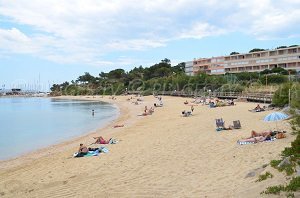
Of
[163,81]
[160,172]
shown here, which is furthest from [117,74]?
[160,172]

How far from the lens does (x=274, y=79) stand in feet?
203

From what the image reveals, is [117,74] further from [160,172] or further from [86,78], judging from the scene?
[160,172]

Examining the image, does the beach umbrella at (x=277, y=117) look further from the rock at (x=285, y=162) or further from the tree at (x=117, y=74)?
the tree at (x=117, y=74)

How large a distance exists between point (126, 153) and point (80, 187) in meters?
4.92

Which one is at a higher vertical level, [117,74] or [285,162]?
[117,74]

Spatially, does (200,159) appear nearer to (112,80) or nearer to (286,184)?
(286,184)

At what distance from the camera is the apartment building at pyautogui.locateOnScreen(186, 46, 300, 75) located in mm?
84894

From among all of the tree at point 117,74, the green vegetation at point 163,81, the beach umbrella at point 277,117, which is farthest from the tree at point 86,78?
the beach umbrella at point 277,117

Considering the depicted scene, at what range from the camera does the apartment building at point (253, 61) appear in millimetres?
84894

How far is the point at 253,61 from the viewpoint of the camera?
98.3m

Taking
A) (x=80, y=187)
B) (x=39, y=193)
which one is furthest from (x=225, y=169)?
(x=39, y=193)

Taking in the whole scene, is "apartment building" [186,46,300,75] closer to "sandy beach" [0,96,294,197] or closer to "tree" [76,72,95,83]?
"tree" [76,72,95,83]

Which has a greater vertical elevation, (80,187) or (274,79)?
(274,79)

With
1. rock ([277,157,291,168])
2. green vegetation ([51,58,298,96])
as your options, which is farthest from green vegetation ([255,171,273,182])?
green vegetation ([51,58,298,96])
